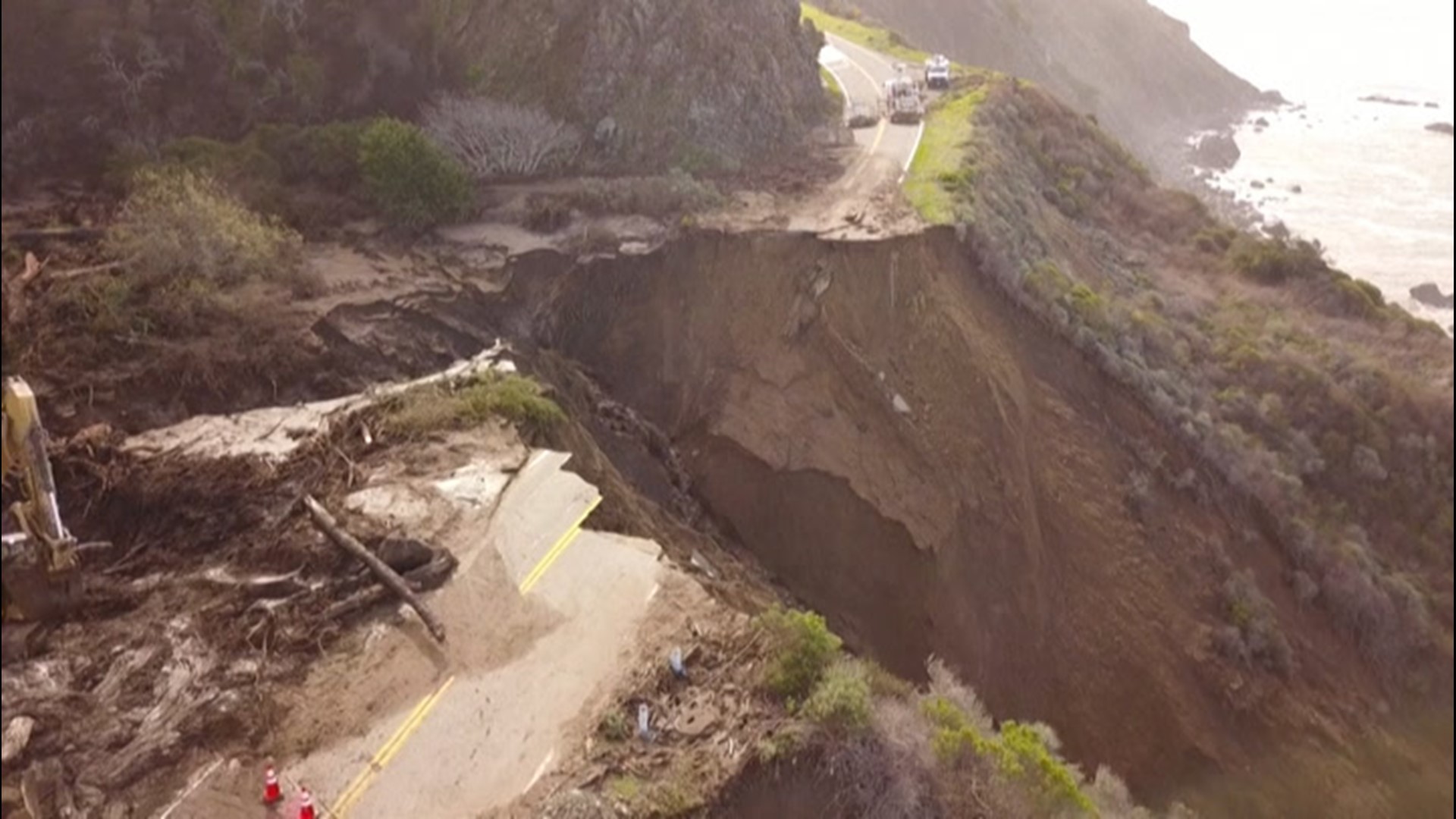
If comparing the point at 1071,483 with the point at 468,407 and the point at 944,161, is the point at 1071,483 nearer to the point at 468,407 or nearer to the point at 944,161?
the point at 944,161

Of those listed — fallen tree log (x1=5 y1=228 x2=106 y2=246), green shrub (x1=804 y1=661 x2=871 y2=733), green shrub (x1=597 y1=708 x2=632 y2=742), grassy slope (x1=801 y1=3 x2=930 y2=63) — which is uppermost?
grassy slope (x1=801 y1=3 x2=930 y2=63)

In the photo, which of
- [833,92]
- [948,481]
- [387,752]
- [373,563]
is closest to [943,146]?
[833,92]

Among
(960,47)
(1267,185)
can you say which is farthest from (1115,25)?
(1267,185)

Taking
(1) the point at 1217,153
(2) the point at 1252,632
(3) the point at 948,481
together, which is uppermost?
(1) the point at 1217,153

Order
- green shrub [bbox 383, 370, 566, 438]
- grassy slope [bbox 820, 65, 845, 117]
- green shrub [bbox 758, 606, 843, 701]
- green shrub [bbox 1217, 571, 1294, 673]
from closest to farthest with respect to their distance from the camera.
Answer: green shrub [bbox 758, 606, 843, 701] → green shrub [bbox 383, 370, 566, 438] → green shrub [bbox 1217, 571, 1294, 673] → grassy slope [bbox 820, 65, 845, 117]

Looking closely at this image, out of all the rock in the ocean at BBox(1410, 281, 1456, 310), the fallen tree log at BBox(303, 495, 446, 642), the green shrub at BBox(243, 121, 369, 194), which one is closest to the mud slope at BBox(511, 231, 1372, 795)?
the green shrub at BBox(243, 121, 369, 194)

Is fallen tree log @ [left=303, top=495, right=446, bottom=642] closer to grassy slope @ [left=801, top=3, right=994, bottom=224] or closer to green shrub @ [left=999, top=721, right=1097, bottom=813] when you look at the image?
green shrub @ [left=999, top=721, right=1097, bottom=813]

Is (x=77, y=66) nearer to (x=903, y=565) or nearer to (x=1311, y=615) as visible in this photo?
(x=903, y=565)
